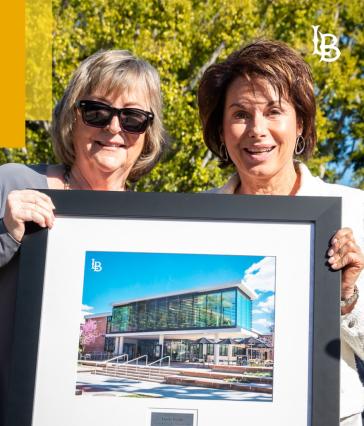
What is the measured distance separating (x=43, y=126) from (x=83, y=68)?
11.6m

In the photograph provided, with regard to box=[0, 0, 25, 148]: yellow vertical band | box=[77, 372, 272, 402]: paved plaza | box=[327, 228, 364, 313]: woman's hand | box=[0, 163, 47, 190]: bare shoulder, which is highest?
box=[0, 0, 25, 148]: yellow vertical band

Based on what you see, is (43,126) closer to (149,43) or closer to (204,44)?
(149,43)

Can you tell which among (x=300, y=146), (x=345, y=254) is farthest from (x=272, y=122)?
(x=345, y=254)

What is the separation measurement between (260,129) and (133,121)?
50cm

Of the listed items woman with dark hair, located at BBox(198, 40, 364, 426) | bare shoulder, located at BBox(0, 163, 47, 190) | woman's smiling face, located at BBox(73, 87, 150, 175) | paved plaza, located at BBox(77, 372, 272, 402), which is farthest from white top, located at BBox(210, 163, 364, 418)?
bare shoulder, located at BBox(0, 163, 47, 190)

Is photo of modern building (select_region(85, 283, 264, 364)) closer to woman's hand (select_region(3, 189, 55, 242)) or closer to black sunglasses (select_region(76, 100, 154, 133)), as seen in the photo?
woman's hand (select_region(3, 189, 55, 242))

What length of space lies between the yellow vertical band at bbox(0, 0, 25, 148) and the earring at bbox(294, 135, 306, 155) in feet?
16.9

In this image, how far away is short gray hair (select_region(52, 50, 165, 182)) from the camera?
2.57 meters

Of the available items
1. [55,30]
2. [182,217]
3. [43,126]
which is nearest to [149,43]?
[55,30]

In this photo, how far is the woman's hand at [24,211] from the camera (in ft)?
6.73

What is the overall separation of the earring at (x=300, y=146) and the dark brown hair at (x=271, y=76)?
0.06ft

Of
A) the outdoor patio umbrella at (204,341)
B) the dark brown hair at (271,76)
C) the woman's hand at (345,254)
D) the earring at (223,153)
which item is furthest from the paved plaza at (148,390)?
the earring at (223,153)

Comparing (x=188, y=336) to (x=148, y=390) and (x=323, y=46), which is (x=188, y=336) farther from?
(x=323, y=46)

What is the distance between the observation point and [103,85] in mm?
2568
